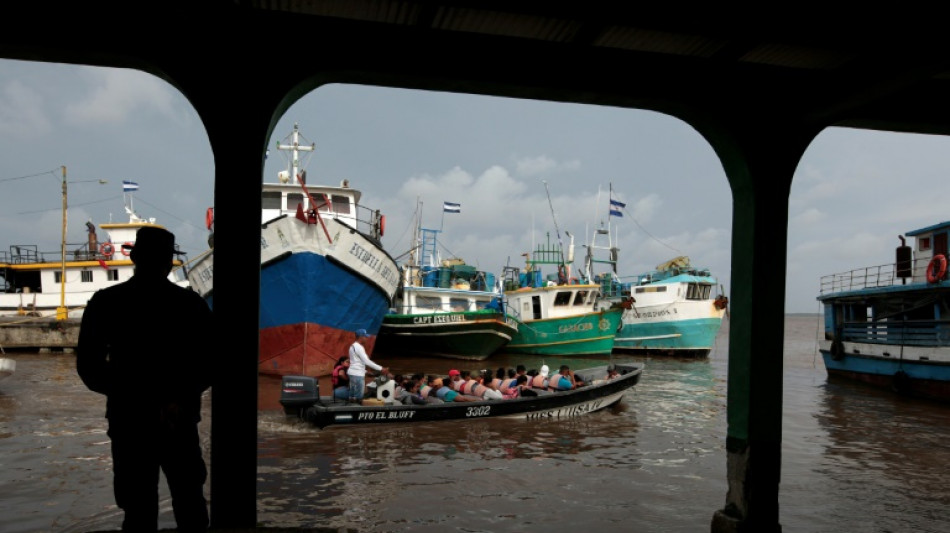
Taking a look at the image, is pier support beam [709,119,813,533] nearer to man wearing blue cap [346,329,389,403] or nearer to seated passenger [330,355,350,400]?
man wearing blue cap [346,329,389,403]

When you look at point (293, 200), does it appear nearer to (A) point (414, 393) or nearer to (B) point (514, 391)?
(A) point (414, 393)

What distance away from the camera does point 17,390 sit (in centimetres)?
1745

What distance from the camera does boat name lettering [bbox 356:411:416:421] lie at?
11852 mm

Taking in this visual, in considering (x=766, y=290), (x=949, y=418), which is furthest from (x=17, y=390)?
(x=949, y=418)

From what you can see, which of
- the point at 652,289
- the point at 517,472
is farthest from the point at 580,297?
the point at 517,472

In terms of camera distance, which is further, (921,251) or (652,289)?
(652,289)

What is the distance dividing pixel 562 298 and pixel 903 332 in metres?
14.7

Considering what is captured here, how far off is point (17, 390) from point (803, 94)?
64.2ft

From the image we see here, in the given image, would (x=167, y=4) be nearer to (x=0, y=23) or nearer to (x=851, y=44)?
(x=0, y=23)

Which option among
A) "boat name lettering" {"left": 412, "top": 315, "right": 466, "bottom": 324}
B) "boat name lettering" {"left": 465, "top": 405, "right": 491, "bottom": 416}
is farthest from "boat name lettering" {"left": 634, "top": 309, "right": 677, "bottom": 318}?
"boat name lettering" {"left": 465, "top": 405, "right": 491, "bottom": 416}

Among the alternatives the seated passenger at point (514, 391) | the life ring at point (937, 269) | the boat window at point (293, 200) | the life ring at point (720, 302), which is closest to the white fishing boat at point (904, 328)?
the life ring at point (937, 269)

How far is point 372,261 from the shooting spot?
2052 cm

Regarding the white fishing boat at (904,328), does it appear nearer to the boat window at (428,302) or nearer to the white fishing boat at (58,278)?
the boat window at (428,302)

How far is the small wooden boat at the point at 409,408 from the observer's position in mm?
11859
